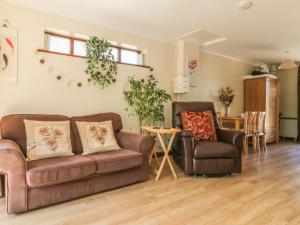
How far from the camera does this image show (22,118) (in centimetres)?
247

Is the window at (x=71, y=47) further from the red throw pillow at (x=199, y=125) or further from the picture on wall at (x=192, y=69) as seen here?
the red throw pillow at (x=199, y=125)

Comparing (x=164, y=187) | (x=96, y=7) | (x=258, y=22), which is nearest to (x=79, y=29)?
(x=96, y=7)

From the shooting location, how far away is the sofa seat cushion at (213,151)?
9.45 feet

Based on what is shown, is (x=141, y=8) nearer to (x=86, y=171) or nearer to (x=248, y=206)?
(x=86, y=171)

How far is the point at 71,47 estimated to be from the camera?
3217 mm

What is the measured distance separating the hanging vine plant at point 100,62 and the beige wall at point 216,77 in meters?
1.60

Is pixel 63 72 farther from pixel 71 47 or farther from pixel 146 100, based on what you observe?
pixel 146 100

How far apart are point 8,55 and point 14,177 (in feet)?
5.12

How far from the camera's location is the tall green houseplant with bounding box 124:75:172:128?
3.41 m

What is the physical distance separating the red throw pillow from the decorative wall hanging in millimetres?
2376

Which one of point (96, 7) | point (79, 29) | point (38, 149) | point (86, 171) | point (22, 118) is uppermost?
point (96, 7)

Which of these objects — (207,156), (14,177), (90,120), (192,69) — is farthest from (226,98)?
(14,177)

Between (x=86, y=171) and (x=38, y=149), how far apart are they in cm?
58

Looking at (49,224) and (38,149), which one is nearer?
(49,224)
